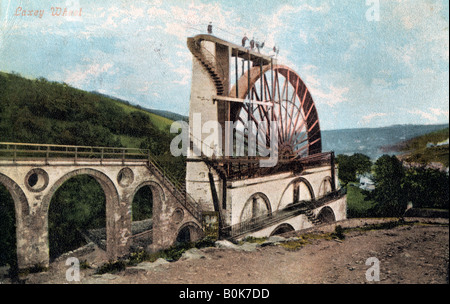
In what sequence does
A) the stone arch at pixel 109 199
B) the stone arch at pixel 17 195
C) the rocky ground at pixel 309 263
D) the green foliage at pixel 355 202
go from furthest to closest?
the green foliage at pixel 355 202, the stone arch at pixel 109 199, the stone arch at pixel 17 195, the rocky ground at pixel 309 263

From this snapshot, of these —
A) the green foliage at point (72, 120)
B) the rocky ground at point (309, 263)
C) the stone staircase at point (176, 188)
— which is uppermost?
the green foliage at point (72, 120)

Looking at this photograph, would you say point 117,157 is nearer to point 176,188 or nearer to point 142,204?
point 176,188

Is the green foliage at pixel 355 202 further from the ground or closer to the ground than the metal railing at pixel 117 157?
closer to the ground

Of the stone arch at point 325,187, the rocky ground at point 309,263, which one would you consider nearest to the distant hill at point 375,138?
the rocky ground at point 309,263

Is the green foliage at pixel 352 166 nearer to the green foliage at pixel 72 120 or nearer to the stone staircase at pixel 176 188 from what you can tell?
the stone staircase at pixel 176 188

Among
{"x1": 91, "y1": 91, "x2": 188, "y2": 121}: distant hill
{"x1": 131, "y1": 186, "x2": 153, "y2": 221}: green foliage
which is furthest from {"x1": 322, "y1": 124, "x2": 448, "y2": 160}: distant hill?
{"x1": 131, "y1": 186, "x2": 153, "y2": 221}: green foliage

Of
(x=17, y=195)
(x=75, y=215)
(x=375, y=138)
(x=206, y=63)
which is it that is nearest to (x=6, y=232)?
(x=75, y=215)
